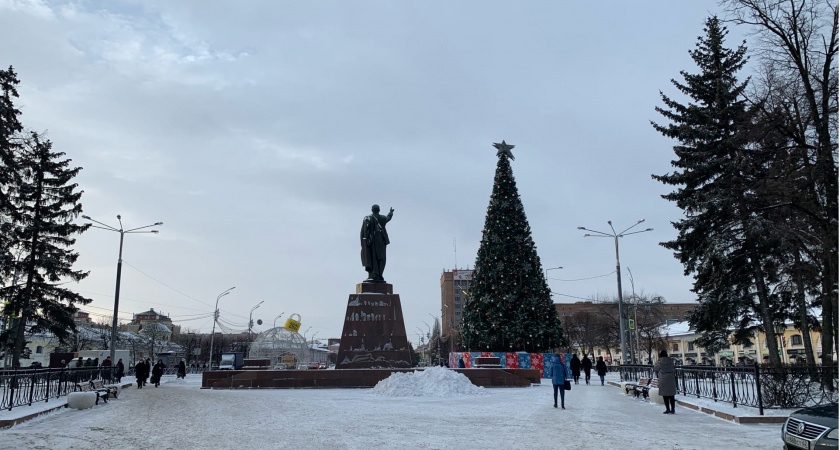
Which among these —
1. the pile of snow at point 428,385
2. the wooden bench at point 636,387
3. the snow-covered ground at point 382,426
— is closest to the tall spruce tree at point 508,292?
the wooden bench at point 636,387

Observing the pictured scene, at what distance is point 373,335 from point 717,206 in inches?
542

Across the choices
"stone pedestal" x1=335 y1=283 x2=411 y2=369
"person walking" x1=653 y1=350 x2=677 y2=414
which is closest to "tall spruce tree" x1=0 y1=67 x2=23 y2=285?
"stone pedestal" x1=335 y1=283 x2=411 y2=369

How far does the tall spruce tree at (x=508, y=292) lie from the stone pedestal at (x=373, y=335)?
958 centimetres

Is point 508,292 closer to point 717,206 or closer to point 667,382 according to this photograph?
point 717,206

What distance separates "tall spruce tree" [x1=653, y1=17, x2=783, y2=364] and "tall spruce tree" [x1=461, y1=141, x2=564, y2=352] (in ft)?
26.6

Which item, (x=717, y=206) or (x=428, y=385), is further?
(x=717, y=206)

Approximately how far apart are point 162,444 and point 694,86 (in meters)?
24.7

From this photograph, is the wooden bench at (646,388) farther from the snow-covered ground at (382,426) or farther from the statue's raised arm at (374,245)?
the statue's raised arm at (374,245)

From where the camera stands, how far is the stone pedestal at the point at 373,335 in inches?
915

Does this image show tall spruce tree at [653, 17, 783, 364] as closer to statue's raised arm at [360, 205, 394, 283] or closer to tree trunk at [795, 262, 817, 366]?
tree trunk at [795, 262, 817, 366]

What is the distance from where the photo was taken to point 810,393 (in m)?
12.1

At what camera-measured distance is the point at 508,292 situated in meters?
32.4

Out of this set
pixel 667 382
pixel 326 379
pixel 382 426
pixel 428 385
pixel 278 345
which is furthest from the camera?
pixel 278 345

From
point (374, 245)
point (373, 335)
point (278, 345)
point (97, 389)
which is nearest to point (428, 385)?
point (373, 335)
